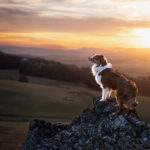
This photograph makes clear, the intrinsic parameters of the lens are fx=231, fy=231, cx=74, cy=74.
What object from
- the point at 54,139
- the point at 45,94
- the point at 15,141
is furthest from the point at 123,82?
the point at 45,94

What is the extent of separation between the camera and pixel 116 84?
10.9m

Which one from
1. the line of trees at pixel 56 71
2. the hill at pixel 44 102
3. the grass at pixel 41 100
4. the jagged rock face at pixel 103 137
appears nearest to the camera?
the jagged rock face at pixel 103 137

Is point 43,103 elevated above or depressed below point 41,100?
below

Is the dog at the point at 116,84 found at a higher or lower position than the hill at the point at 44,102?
higher

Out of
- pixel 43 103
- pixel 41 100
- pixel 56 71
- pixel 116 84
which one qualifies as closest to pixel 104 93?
pixel 116 84

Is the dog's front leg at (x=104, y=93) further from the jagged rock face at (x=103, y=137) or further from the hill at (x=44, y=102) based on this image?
the hill at (x=44, y=102)

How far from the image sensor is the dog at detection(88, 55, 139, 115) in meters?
10.5

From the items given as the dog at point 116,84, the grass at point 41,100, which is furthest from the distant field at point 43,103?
the dog at point 116,84

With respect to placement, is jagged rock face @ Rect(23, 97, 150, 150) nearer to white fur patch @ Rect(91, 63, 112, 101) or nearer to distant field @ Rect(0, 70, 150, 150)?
white fur patch @ Rect(91, 63, 112, 101)

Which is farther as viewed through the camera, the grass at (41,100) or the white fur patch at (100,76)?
the grass at (41,100)

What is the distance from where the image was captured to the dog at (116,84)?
10.5m

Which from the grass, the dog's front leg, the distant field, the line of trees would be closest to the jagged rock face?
the dog's front leg

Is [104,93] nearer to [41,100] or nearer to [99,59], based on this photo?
[99,59]

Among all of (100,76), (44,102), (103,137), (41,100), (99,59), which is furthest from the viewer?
(41,100)
